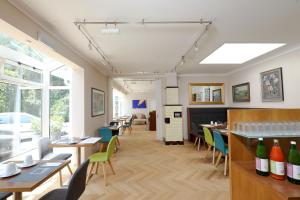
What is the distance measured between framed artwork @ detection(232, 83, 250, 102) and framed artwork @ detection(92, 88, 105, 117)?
494 centimetres

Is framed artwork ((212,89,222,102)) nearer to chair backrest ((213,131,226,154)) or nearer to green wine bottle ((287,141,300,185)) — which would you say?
chair backrest ((213,131,226,154))

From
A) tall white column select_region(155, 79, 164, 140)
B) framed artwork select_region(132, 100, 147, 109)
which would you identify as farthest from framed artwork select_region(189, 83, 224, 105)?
framed artwork select_region(132, 100, 147, 109)

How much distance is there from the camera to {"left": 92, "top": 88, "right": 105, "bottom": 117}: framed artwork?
518 centimetres

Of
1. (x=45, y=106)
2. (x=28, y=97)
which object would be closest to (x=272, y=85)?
(x=45, y=106)

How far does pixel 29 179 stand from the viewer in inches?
66.4

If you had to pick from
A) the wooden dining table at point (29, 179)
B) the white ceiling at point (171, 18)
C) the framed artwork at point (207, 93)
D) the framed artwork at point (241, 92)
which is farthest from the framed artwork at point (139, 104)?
the wooden dining table at point (29, 179)

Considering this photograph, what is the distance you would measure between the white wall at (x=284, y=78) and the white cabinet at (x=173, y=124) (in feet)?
7.73

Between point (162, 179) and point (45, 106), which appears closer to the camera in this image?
point (162, 179)

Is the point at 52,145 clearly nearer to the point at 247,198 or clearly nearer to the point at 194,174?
the point at 194,174

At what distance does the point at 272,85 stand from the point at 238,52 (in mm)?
1300

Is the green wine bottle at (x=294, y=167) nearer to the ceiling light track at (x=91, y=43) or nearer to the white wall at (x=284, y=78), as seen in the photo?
the ceiling light track at (x=91, y=43)

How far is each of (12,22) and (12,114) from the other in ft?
7.86

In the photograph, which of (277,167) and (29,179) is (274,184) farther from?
(29,179)

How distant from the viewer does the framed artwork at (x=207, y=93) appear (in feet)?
23.6
